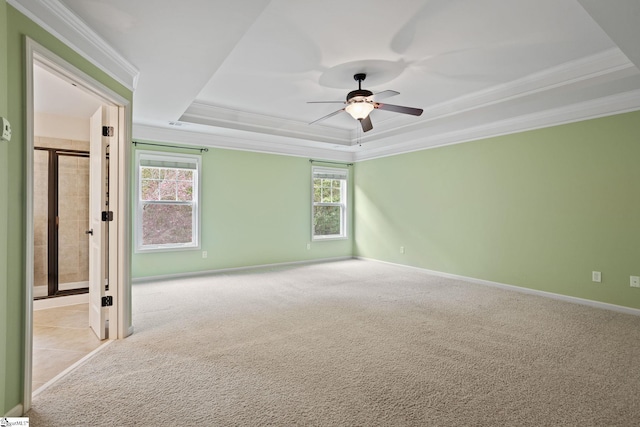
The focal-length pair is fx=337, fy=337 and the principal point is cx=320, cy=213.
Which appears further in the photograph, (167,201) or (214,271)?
(214,271)

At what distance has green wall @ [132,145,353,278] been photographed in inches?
228

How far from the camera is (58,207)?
4590 mm

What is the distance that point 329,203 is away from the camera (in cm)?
748

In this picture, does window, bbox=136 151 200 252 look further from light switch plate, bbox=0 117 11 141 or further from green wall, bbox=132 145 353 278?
→ light switch plate, bbox=0 117 11 141

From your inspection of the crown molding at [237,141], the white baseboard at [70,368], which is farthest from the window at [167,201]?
the white baseboard at [70,368]

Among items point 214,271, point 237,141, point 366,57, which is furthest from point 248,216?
point 366,57

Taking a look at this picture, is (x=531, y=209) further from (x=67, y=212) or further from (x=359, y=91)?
(x=67, y=212)

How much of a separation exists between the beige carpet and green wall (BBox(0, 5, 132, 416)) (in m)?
0.32

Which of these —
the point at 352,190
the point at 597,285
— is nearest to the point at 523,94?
the point at 597,285

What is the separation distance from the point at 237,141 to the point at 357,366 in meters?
4.69

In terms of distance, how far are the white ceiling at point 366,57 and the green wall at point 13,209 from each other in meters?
0.25

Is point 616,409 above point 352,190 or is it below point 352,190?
below

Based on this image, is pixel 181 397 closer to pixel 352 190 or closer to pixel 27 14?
pixel 27 14

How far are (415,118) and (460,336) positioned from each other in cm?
343
